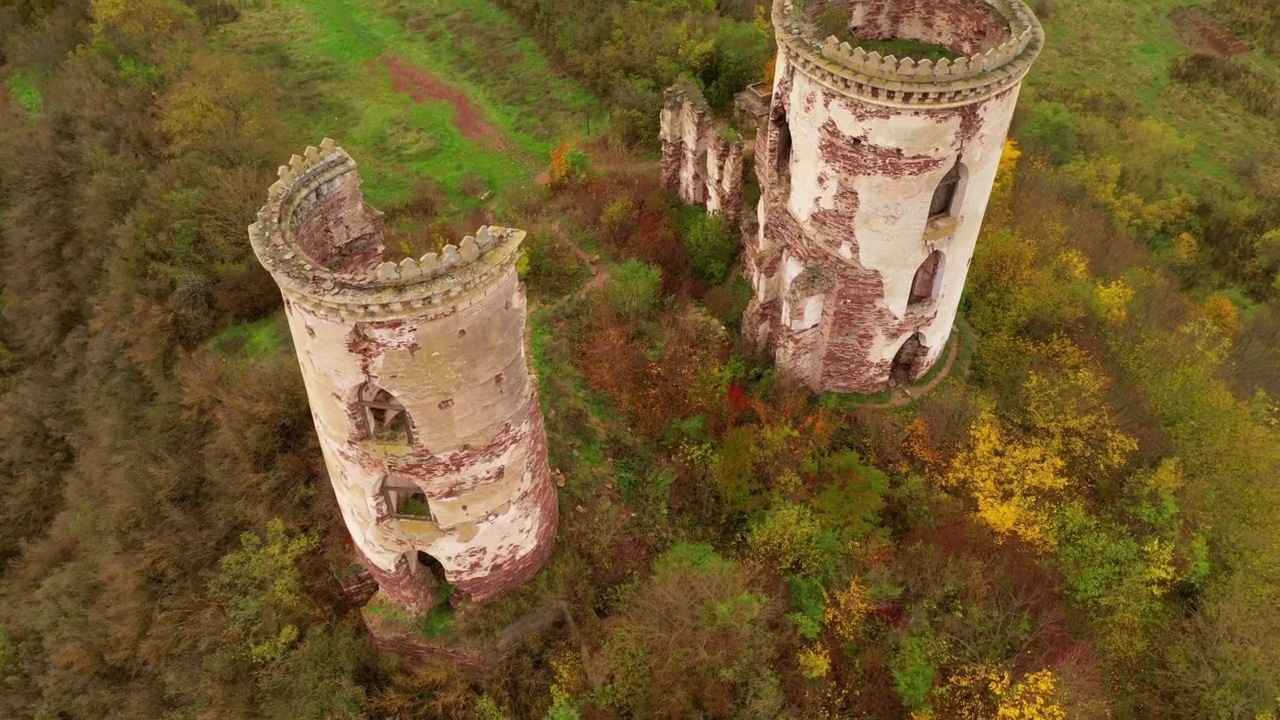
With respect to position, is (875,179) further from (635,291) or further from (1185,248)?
(1185,248)

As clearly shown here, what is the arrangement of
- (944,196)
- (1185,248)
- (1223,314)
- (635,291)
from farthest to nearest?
(1185,248)
(1223,314)
(635,291)
(944,196)

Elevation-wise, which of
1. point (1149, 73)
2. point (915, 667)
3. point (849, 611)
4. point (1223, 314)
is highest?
point (915, 667)

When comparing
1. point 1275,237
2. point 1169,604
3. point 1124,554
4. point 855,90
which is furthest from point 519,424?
point 1275,237

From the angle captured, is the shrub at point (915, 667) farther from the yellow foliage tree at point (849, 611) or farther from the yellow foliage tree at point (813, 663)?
the yellow foliage tree at point (813, 663)

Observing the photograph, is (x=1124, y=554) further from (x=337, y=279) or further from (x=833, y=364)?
(x=337, y=279)

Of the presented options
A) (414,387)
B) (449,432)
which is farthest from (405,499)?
(414,387)
